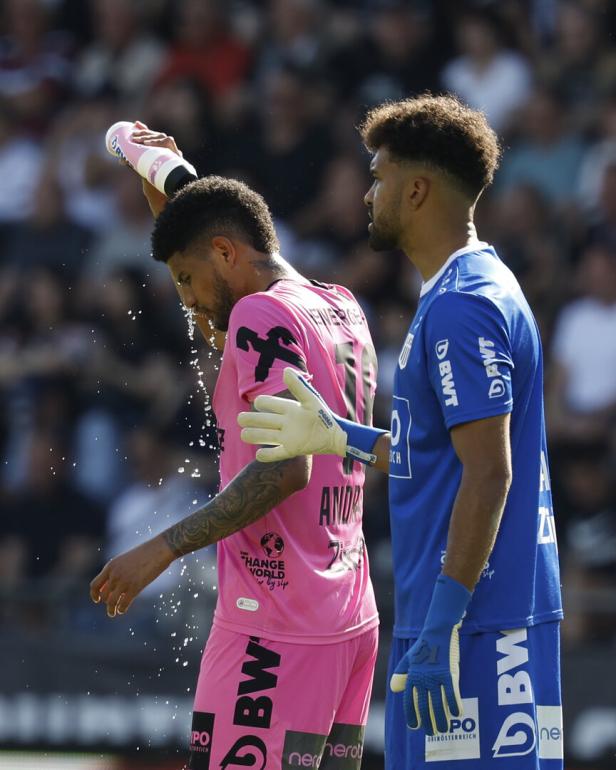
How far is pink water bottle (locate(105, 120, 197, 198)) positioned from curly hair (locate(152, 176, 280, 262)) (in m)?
0.51

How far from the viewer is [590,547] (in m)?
8.13

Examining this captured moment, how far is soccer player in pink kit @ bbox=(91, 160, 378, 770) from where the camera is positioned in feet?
12.8

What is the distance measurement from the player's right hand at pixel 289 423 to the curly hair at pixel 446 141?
0.67m

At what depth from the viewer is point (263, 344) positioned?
4004mm

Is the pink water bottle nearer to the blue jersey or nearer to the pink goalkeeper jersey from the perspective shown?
the pink goalkeeper jersey

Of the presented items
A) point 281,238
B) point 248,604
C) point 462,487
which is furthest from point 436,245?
point 281,238

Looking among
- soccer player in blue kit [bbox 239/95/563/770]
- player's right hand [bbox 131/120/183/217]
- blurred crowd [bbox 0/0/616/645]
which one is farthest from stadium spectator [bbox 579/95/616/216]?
soccer player in blue kit [bbox 239/95/563/770]

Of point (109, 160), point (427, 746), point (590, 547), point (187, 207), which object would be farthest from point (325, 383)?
point (109, 160)

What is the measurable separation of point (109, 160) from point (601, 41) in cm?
369

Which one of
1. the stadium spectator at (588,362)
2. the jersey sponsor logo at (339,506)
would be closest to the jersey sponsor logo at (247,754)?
the jersey sponsor logo at (339,506)

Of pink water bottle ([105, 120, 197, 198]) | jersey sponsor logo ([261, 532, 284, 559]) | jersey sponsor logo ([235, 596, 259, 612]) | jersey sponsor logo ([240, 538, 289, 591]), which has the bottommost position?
jersey sponsor logo ([235, 596, 259, 612])

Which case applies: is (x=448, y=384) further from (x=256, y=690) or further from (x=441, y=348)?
(x=256, y=690)

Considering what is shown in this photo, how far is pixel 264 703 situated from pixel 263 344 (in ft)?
3.30

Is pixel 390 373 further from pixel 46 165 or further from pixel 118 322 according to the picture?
pixel 46 165
